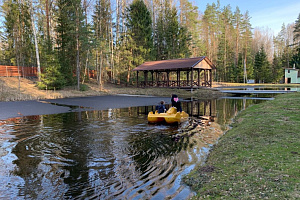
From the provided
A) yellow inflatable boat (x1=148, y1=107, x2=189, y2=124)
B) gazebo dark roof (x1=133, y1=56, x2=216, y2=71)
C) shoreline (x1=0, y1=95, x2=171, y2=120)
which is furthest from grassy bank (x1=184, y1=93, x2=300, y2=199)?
gazebo dark roof (x1=133, y1=56, x2=216, y2=71)

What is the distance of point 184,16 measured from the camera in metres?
49.9

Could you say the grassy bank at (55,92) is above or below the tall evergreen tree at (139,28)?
below

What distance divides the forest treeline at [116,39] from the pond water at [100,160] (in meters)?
21.1

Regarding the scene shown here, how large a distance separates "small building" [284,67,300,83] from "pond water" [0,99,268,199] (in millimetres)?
57979

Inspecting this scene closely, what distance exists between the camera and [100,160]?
6.14m

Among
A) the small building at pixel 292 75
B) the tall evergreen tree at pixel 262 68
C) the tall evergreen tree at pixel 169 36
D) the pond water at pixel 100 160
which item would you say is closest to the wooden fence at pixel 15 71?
the tall evergreen tree at pixel 169 36

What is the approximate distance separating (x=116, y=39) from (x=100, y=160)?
121 feet

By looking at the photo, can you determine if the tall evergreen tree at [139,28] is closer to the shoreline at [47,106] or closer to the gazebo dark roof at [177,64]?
the gazebo dark roof at [177,64]

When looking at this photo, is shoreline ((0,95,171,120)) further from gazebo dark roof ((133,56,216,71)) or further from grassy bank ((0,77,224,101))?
gazebo dark roof ((133,56,216,71))

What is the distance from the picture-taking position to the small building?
55.9 m

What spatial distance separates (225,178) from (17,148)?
22.1 ft

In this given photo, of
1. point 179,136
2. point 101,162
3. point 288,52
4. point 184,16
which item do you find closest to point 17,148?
point 101,162

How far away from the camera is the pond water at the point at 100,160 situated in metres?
4.41

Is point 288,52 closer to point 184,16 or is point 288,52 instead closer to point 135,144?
point 184,16
